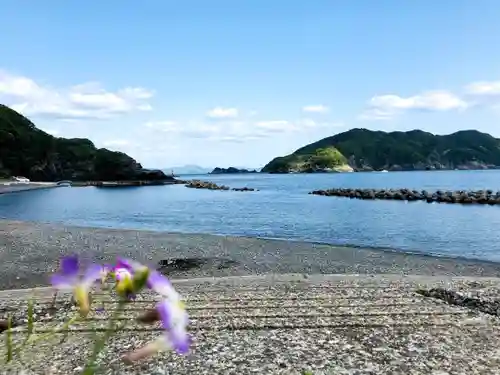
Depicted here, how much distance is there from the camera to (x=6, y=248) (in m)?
20.2

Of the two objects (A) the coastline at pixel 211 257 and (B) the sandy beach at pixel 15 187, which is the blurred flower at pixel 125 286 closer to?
(A) the coastline at pixel 211 257

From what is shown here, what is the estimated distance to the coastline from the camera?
53.1ft

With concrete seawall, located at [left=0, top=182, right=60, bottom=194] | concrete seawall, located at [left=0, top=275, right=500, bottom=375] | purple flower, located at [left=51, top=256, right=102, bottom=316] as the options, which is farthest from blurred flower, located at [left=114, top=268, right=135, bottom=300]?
concrete seawall, located at [left=0, top=182, right=60, bottom=194]

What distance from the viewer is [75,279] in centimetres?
122

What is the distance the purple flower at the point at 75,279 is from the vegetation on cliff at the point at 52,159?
445 feet

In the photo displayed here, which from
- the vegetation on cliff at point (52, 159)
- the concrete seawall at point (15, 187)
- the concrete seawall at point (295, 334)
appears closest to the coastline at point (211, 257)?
the concrete seawall at point (295, 334)

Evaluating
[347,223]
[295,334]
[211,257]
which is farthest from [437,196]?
[295,334]

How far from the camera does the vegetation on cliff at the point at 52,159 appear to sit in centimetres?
13668

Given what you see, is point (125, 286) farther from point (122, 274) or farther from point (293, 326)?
point (293, 326)

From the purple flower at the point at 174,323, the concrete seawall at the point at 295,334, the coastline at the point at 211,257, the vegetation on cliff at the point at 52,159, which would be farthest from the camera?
the vegetation on cliff at the point at 52,159

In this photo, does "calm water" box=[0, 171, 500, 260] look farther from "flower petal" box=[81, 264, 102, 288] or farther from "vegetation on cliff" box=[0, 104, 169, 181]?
"vegetation on cliff" box=[0, 104, 169, 181]

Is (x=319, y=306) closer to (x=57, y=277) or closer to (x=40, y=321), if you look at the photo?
(x=40, y=321)

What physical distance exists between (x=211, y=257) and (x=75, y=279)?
17840mm

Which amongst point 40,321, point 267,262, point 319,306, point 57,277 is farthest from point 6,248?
point 57,277
